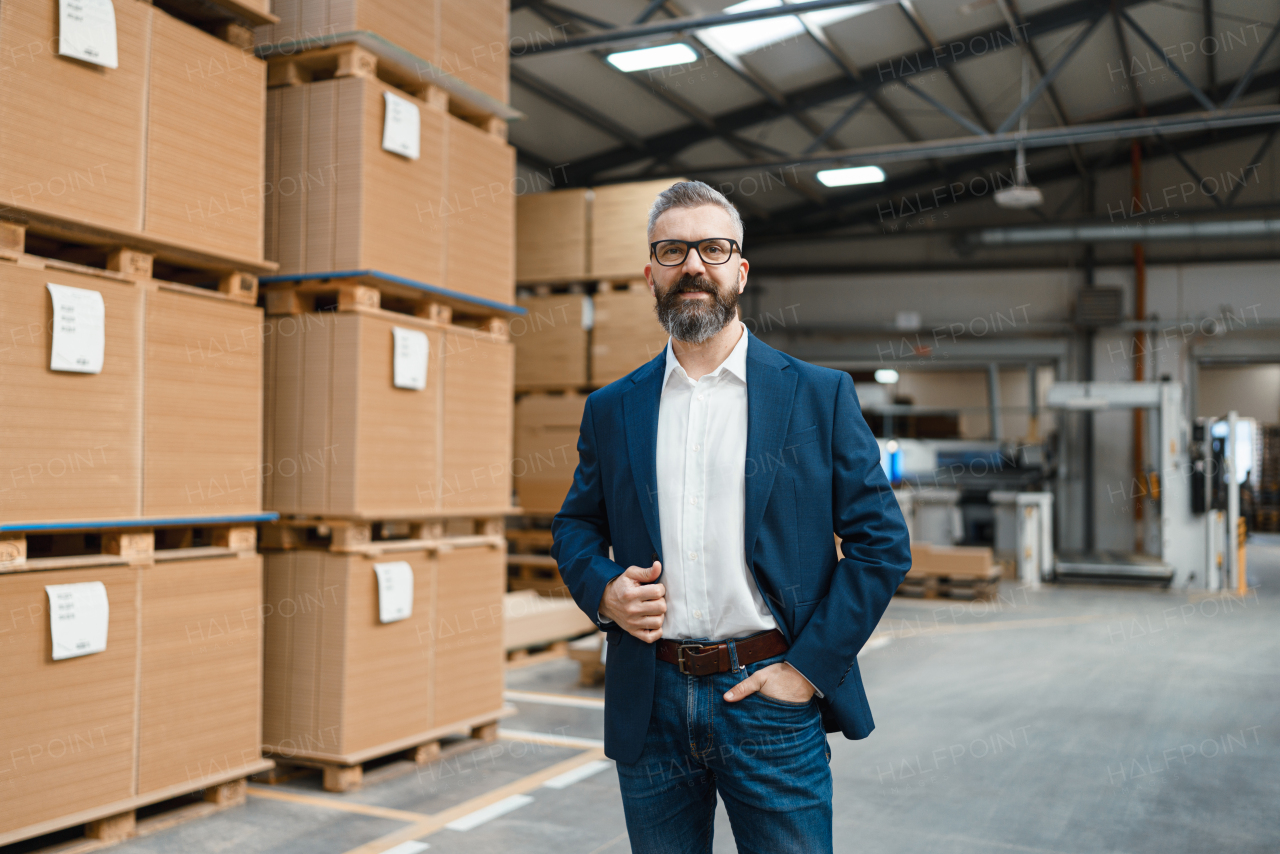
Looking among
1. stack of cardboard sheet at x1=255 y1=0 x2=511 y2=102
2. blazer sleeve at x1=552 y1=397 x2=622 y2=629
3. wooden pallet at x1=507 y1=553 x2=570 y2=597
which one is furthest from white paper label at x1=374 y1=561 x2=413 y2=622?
wooden pallet at x1=507 y1=553 x2=570 y2=597

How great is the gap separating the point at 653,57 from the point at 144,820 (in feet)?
27.0

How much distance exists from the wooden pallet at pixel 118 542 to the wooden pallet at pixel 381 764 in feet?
3.53

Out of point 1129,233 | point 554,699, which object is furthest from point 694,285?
point 1129,233

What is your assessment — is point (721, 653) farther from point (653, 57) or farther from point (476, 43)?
point (653, 57)

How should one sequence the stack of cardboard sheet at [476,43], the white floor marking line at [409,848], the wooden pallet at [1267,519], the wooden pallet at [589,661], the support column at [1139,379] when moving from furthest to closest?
the wooden pallet at [1267,519]
the support column at [1139,379]
the wooden pallet at [589,661]
the stack of cardboard sheet at [476,43]
the white floor marking line at [409,848]

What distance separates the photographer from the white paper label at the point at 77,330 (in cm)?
347

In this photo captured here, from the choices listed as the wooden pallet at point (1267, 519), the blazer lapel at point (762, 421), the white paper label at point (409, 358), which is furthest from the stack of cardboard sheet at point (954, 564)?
the wooden pallet at point (1267, 519)

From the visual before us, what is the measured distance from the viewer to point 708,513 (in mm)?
1890

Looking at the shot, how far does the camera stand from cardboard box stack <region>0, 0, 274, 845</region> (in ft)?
11.2

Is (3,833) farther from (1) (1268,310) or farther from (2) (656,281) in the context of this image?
(1) (1268,310)

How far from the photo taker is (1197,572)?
44.6 ft

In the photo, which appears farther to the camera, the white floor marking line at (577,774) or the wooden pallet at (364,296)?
the white floor marking line at (577,774)

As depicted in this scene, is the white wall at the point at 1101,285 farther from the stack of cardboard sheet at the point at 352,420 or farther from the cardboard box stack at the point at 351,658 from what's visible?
the cardboard box stack at the point at 351,658

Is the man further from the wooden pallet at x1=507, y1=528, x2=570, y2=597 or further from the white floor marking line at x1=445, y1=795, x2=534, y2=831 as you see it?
the wooden pallet at x1=507, y1=528, x2=570, y2=597
